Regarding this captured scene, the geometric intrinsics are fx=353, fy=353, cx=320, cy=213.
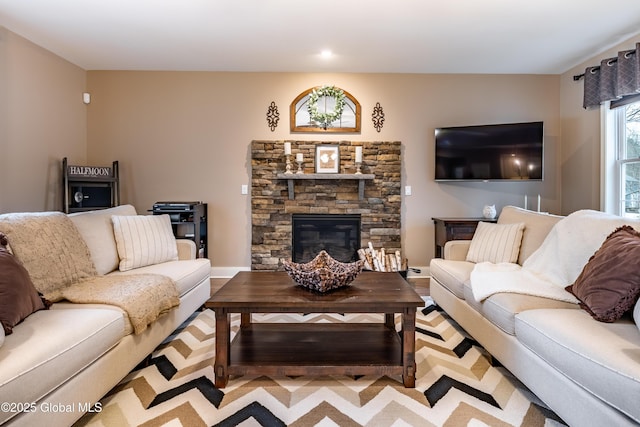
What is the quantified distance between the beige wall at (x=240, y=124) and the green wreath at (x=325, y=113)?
181 mm

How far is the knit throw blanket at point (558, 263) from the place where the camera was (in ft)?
6.64

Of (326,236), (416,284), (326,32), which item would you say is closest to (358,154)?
(326,236)

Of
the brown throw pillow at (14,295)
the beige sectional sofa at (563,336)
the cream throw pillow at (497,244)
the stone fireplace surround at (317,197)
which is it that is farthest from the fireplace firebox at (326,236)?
the brown throw pillow at (14,295)

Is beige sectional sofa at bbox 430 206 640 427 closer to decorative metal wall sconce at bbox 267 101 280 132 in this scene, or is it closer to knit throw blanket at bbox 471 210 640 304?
knit throw blanket at bbox 471 210 640 304

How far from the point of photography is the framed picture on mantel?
14.0ft

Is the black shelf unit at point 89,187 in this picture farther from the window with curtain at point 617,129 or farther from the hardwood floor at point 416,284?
the window with curtain at point 617,129

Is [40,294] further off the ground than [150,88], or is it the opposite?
[150,88]

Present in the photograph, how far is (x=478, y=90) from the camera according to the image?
438cm

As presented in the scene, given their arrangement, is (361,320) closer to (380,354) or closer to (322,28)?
(380,354)

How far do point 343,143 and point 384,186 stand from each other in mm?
726

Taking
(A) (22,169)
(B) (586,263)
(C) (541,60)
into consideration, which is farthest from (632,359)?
(A) (22,169)

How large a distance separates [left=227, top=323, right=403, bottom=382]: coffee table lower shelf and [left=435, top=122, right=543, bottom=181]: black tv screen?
8.38 feet

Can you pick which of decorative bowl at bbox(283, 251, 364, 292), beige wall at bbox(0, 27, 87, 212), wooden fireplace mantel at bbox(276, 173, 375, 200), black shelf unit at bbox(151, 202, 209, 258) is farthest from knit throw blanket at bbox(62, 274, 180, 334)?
wooden fireplace mantel at bbox(276, 173, 375, 200)

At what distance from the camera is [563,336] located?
1.51 m
